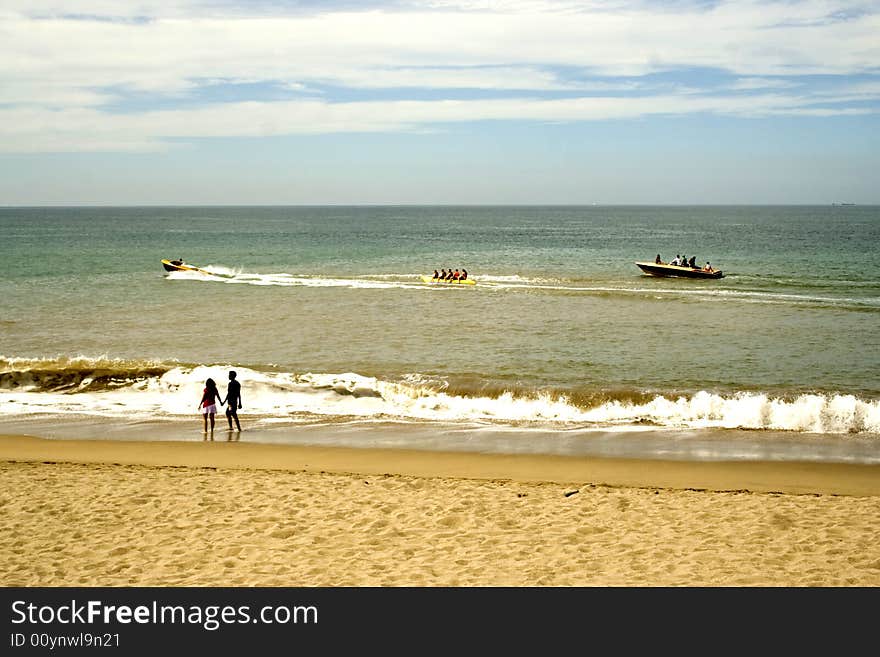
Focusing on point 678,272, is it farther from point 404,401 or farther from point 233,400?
point 233,400

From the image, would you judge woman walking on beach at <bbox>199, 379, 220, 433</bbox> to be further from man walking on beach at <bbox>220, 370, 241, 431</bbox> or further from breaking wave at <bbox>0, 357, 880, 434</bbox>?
breaking wave at <bbox>0, 357, 880, 434</bbox>

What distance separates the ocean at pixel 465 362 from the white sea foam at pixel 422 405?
6 cm

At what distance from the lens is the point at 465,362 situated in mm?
22703

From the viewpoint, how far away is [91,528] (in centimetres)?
938

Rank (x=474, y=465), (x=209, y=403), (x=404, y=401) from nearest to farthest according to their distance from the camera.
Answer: (x=474, y=465)
(x=209, y=403)
(x=404, y=401)

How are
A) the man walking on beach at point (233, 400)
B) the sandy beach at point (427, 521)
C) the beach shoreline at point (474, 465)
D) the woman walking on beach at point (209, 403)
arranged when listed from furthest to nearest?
the man walking on beach at point (233, 400) → the woman walking on beach at point (209, 403) → the beach shoreline at point (474, 465) → the sandy beach at point (427, 521)

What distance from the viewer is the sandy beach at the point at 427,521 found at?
26.6ft

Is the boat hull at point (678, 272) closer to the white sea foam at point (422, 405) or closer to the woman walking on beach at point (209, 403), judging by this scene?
the white sea foam at point (422, 405)

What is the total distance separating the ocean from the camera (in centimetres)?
1564

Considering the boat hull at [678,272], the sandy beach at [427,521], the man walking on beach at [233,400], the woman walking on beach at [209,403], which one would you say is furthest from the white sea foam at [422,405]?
the boat hull at [678,272]

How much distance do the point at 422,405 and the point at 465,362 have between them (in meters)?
5.00

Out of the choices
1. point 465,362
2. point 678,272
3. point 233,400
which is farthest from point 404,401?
point 678,272
